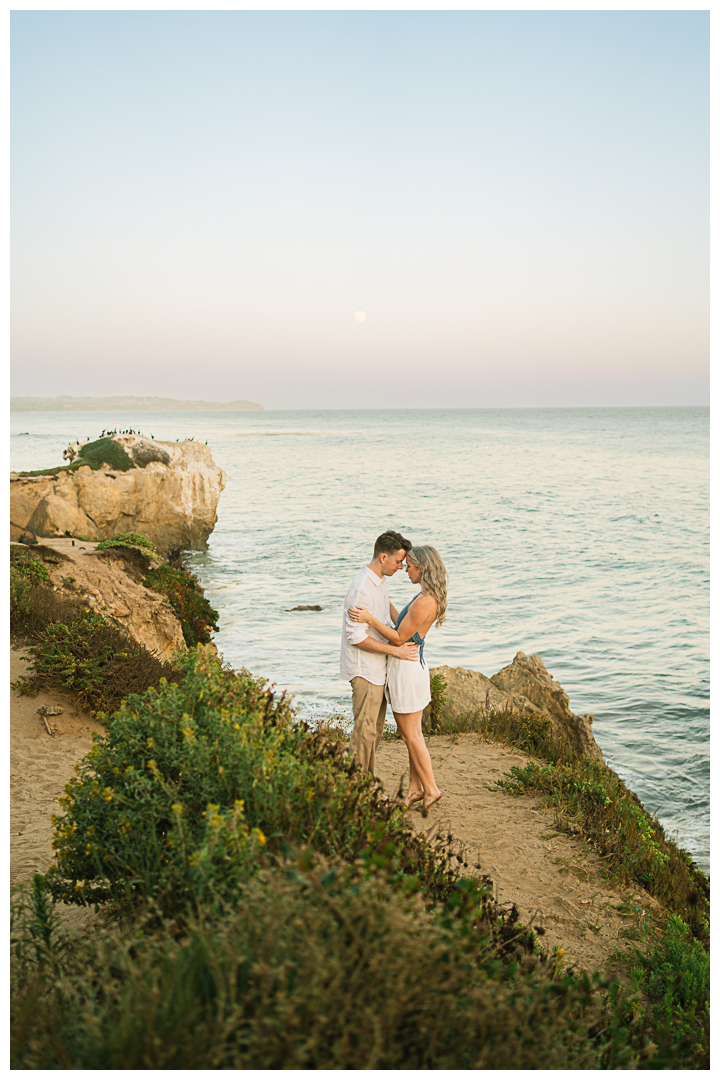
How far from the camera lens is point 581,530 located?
1275 inches

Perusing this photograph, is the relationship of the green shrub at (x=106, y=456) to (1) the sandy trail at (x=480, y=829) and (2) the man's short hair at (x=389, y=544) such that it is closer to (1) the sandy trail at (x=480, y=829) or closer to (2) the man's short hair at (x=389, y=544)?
(1) the sandy trail at (x=480, y=829)

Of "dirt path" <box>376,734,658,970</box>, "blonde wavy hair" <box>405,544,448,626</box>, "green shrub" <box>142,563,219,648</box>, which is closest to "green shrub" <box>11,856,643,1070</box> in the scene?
"dirt path" <box>376,734,658,970</box>

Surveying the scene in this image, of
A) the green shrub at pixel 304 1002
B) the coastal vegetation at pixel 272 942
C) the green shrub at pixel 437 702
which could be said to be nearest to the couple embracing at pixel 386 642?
the coastal vegetation at pixel 272 942

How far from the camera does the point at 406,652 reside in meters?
6.48

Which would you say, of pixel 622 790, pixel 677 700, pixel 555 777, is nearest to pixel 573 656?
pixel 677 700

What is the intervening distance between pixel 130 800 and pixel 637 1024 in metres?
3.00

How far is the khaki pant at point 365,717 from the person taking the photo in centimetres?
654

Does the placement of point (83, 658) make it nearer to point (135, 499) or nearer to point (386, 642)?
point (386, 642)

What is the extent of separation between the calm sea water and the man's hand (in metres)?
5.06

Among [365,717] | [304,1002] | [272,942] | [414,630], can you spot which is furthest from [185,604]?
[304,1002]

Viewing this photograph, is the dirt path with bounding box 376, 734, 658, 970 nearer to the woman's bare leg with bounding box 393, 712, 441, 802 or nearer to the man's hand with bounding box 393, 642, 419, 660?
the woman's bare leg with bounding box 393, 712, 441, 802

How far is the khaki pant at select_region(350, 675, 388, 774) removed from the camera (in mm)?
6539

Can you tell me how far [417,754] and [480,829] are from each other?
0.97 metres
